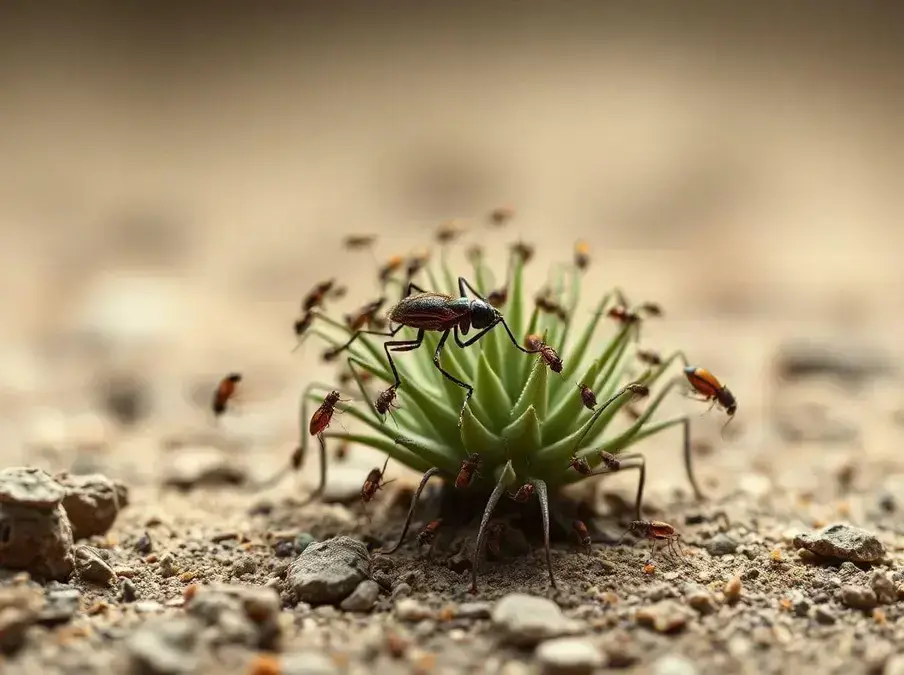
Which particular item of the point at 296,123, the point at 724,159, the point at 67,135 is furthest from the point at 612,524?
the point at 67,135

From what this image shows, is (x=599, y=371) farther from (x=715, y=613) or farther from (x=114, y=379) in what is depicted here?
(x=114, y=379)

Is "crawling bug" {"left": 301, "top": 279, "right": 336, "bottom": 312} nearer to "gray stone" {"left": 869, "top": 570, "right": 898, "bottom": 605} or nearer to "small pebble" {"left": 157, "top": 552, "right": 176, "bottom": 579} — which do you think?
"small pebble" {"left": 157, "top": 552, "right": 176, "bottom": 579}

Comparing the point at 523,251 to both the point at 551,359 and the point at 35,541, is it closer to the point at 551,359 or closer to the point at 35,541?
the point at 551,359

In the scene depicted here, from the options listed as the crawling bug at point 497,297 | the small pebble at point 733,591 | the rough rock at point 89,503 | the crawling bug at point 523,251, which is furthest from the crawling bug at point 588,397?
the rough rock at point 89,503

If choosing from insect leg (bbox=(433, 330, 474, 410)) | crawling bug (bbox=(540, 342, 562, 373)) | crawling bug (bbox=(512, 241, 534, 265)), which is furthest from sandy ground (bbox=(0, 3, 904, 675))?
crawling bug (bbox=(512, 241, 534, 265))

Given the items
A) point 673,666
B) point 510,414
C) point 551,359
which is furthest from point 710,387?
point 673,666

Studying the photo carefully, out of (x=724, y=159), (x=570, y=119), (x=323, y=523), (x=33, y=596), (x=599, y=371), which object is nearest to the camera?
(x=33, y=596)
